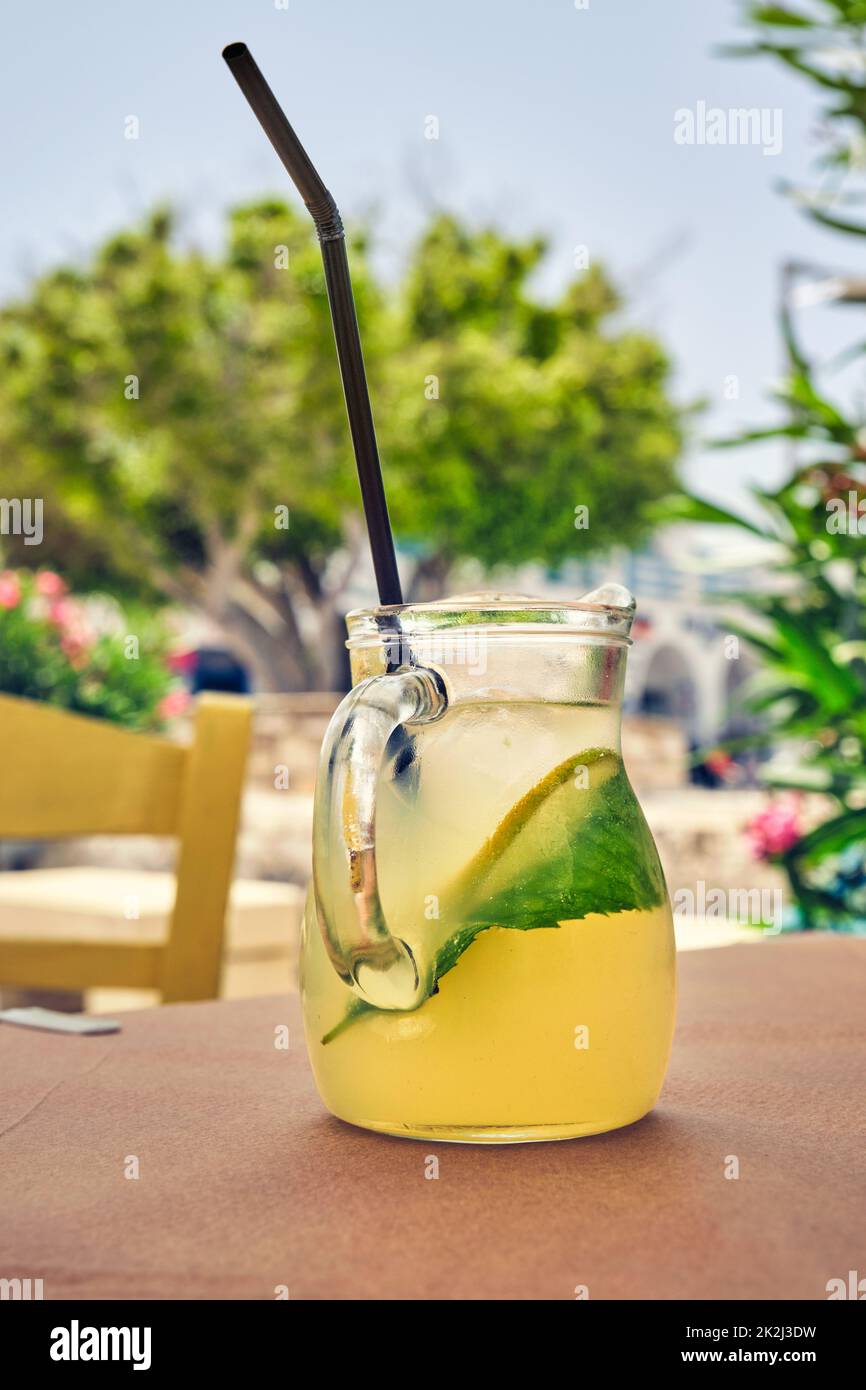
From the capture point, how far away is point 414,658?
0.45 metres

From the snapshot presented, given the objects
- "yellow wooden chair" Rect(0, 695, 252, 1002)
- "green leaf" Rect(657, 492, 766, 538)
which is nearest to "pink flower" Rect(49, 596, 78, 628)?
"green leaf" Rect(657, 492, 766, 538)

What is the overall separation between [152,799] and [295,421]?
11948 mm

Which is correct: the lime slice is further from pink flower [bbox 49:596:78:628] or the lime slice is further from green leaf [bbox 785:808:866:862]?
pink flower [bbox 49:596:78:628]

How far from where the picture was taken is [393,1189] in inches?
14.7

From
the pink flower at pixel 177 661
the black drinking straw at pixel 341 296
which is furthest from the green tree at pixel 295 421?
the black drinking straw at pixel 341 296

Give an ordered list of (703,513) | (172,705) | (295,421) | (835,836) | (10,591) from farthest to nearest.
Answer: (295,421) < (172,705) < (10,591) < (703,513) < (835,836)

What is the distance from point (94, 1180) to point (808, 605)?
7.36 feet

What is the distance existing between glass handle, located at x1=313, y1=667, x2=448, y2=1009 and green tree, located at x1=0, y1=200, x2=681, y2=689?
37.7ft

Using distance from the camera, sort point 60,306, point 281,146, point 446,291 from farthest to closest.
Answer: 1. point 446,291
2. point 60,306
3. point 281,146

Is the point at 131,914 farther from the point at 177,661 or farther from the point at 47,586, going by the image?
the point at 177,661

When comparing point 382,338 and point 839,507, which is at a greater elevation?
point 382,338

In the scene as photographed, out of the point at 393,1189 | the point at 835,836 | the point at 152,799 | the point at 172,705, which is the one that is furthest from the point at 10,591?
the point at 393,1189

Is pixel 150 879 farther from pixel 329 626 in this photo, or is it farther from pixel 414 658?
pixel 329 626

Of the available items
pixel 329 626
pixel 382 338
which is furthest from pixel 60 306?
pixel 329 626
